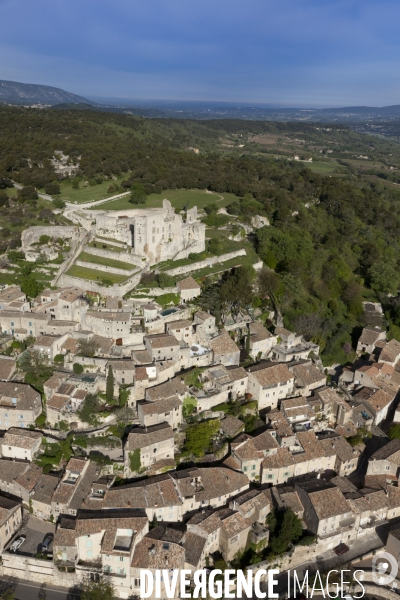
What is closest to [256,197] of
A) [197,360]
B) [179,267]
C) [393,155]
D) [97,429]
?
[179,267]

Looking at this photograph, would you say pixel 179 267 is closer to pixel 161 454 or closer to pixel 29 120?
pixel 161 454

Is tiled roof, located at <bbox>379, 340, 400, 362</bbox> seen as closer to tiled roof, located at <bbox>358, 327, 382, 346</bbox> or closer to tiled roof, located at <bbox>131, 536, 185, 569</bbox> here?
tiled roof, located at <bbox>358, 327, 382, 346</bbox>

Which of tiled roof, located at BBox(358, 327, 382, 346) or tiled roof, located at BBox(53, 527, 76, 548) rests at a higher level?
tiled roof, located at BBox(358, 327, 382, 346)

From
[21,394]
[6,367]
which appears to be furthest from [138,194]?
[21,394]

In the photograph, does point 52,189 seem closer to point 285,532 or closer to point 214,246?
point 214,246

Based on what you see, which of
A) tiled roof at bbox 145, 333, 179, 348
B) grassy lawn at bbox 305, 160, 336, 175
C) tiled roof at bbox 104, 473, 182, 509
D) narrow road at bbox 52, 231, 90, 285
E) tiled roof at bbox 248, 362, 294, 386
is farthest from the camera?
grassy lawn at bbox 305, 160, 336, 175

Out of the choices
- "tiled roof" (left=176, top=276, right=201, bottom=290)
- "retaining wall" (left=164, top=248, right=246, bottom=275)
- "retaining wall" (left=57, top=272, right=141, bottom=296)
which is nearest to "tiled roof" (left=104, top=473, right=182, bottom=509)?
"retaining wall" (left=57, top=272, right=141, bottom=296)
